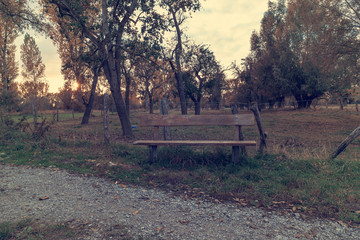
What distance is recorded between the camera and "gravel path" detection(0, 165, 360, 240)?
298 cm

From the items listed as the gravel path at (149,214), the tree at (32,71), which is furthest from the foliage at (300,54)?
the tree at (32,71)

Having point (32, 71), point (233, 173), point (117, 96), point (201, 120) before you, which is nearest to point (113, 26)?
point (117, 96)

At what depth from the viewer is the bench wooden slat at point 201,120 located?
595cm

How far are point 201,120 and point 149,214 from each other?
3213 millimetres

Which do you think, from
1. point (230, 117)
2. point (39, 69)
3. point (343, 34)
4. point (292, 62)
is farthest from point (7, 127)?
point (292, 62)

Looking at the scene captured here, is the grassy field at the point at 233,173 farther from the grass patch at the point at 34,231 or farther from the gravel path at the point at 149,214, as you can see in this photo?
the grass patch at the point at 34,231

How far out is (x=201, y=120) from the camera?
6.21 metres

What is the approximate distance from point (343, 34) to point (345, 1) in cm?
180

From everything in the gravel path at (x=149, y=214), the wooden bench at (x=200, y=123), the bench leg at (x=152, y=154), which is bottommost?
the gravel path at (x=149, y=214)

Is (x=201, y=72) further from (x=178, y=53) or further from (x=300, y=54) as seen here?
(x=300, y=54)

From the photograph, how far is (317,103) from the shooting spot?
31.7 metres

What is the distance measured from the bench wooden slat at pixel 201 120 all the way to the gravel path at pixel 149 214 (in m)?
2.24

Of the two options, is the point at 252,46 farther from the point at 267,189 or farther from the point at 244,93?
the point at 267,189

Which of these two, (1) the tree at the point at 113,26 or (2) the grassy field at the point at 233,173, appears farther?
(1) the tree at the point at 113,26
